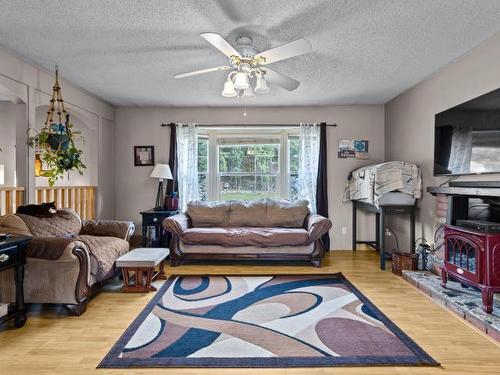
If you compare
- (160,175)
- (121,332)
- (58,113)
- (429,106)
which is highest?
(429,106)

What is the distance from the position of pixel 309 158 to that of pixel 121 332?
3.60m

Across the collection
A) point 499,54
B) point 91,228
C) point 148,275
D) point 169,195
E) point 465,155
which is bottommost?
point 148,275

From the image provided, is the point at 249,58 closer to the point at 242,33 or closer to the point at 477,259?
the point at 242,33

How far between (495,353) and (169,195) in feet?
13.9

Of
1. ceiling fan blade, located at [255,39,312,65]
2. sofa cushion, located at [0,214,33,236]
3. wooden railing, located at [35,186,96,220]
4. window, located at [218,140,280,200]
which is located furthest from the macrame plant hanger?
ceiling fan blade, located at [255,39,312,65]

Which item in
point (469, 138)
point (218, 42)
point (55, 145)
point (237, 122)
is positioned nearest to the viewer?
point (218, 42)

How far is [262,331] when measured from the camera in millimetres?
2254

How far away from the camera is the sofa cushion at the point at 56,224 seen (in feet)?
9.30

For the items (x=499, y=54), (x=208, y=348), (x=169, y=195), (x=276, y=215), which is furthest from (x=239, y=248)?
(x=499, y=54)

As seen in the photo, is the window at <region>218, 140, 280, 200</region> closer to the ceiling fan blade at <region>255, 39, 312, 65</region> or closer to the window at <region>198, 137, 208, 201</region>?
the window at <region>198, 137, 208, 201</region>

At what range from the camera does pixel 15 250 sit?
7.47 ft

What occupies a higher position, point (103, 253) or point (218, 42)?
point (218, 42)

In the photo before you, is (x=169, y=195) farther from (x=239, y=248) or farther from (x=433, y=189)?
(x=433, y=189)

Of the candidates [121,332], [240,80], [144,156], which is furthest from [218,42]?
[144,156]
